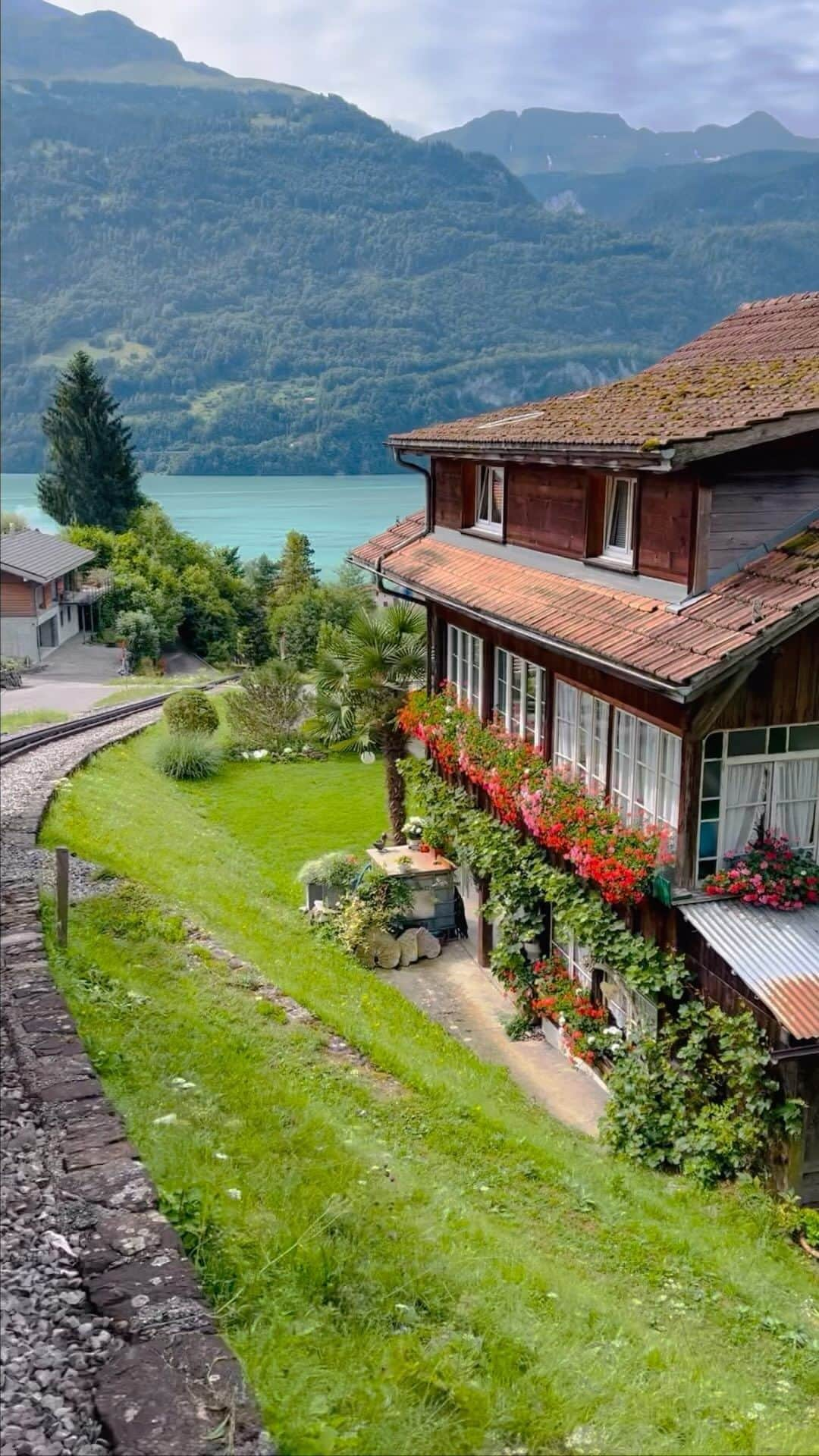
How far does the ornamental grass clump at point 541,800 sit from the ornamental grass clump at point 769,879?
63 centimetres

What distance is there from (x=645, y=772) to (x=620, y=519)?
2.82 metres

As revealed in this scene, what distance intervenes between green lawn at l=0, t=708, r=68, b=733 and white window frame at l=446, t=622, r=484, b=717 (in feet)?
59.7

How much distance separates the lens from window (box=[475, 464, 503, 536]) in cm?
1603

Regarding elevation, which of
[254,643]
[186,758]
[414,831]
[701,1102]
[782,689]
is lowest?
[254,643]

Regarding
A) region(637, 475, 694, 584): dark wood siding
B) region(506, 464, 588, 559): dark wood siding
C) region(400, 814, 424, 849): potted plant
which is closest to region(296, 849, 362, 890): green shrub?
region(400, 814, 424, 849): potted plant

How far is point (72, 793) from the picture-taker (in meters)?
22.2

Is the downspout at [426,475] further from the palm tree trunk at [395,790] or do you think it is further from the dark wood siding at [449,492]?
the palm tree trunk at [395,790]

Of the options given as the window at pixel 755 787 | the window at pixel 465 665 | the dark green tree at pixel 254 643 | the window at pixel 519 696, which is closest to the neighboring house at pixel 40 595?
the dark green tree at pixel 254 643

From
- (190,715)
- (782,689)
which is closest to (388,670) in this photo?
(782,689)

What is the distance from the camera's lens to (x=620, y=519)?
484 inches

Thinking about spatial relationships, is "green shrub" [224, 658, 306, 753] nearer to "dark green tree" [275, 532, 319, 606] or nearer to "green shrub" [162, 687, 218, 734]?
"green shrub" [162, 687, 218, 734]

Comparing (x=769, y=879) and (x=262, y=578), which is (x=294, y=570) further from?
(x=769, y=879)

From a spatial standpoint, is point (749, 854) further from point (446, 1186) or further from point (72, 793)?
point (72, 793)

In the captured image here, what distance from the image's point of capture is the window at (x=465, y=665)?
16.8 m
